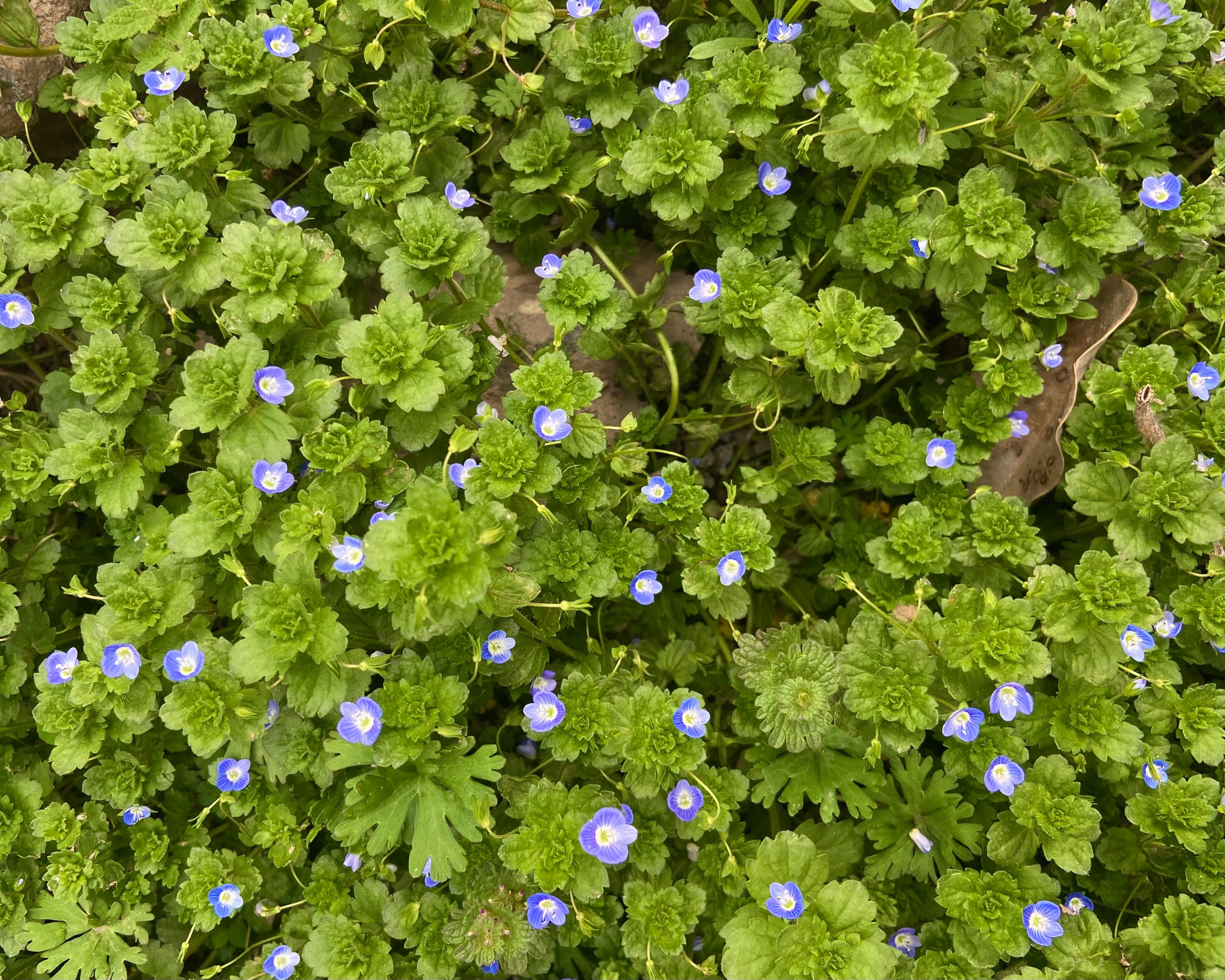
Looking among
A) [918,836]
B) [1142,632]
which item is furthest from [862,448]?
[918,836]

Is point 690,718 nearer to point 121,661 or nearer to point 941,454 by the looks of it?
point 941,454

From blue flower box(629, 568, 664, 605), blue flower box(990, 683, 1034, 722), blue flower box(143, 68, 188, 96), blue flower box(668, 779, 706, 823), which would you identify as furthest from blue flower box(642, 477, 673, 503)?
blue flower box(143, 68, 188, 96)

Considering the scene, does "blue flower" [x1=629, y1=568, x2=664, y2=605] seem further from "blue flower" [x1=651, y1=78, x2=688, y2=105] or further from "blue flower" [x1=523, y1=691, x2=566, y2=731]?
"blue flower" [x1=651, y1=78, x2=688, y2=105]

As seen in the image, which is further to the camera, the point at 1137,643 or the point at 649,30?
the point at 649,30

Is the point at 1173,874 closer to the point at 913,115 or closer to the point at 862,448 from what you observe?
the point at 862,448

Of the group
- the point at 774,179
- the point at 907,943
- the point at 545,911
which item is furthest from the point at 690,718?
the point at 774,179

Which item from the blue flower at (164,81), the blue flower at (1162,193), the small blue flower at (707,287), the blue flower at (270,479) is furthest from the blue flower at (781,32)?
the blue flower at (270,479)
